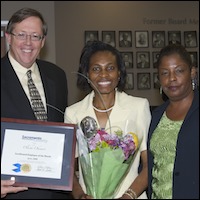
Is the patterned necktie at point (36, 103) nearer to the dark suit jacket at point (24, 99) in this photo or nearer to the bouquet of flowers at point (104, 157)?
the dark suit jacket at point (24, 99)

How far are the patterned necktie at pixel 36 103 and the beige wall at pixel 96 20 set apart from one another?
4.67 m

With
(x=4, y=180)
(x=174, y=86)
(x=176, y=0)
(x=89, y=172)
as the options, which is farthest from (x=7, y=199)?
(x=176, y=0)

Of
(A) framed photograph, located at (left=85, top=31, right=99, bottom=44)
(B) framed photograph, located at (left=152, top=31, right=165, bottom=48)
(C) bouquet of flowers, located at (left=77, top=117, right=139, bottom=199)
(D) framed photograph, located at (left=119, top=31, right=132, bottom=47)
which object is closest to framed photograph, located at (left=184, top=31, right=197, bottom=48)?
(B) framed photograph, located at (left=152, top=31, right=165, bottom=48)

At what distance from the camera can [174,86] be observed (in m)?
2.23

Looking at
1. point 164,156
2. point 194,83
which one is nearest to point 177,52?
point 194,83

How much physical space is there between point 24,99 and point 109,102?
53 cm

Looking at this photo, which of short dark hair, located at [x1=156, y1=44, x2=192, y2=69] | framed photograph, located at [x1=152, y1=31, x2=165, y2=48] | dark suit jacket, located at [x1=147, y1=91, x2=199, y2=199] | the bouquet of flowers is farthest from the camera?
framed photograph, located at [x1=152, y1=31, x2=165, y2=48]

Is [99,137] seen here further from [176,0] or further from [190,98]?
[176,0]

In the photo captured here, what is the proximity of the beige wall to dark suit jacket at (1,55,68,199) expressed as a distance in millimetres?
4490

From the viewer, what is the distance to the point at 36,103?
2367mm

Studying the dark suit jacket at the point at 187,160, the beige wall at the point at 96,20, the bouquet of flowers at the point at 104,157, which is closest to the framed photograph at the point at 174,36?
the beige wall at the point at 96,20

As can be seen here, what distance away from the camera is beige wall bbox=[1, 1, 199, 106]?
727cm

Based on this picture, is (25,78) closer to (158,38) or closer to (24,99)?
(24,99)

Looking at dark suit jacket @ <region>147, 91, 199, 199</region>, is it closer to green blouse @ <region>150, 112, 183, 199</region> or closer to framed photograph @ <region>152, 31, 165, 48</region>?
green blouse @ <region>150, 112, 183, 199</region>
